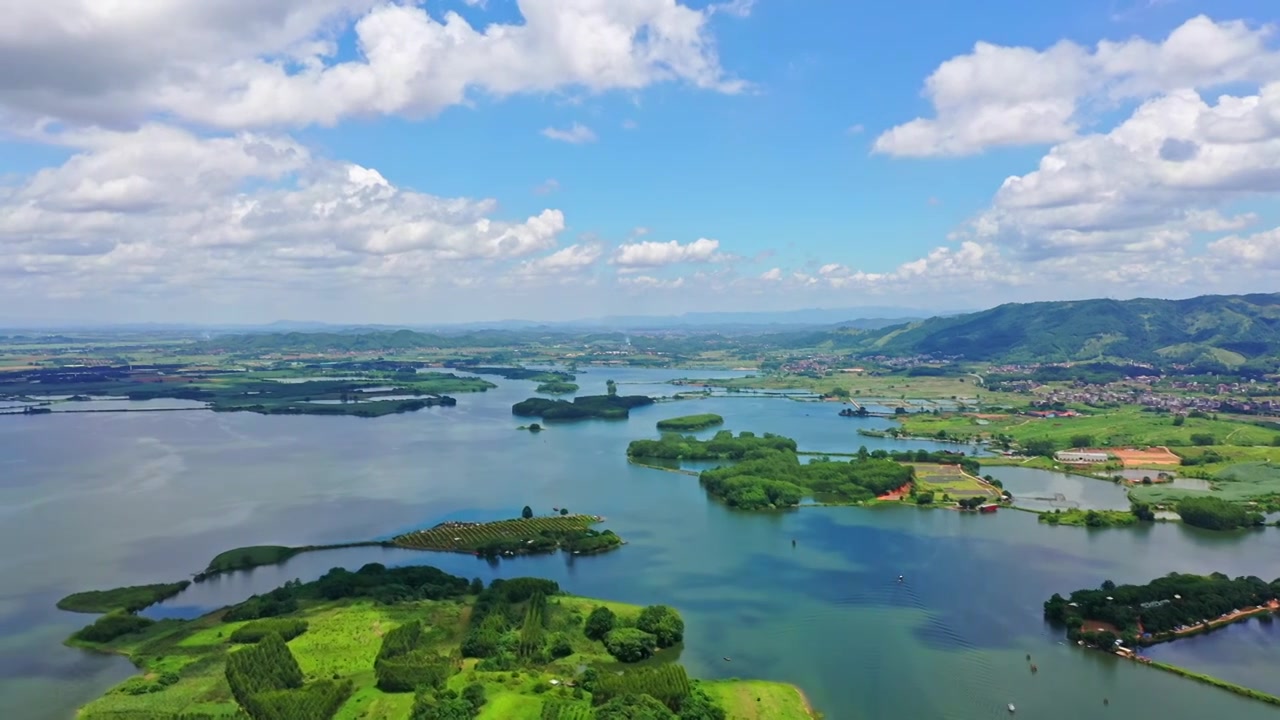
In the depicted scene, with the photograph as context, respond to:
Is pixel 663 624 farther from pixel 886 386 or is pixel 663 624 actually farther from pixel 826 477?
pixel 886 386

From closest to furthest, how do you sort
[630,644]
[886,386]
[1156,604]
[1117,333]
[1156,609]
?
[630,644]
[1156,609]
[1156,604]
[886,386]
[1117,333]

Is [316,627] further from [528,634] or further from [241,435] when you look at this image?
[241,435]

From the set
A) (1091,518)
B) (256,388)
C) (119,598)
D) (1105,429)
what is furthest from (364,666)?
(256,388)

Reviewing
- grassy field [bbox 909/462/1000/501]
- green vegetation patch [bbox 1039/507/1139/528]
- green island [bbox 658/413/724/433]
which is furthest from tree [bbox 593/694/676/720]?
green island [bbox 658/413/724/433]

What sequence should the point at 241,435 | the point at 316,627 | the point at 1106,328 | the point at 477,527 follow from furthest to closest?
the point at 1106,328
the point at 241,435
the point at 477,527
the point at 316,627

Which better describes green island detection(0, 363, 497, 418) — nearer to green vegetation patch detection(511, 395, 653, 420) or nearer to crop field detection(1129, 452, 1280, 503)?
green vegetation patch detection(511, 395, 653, 420)

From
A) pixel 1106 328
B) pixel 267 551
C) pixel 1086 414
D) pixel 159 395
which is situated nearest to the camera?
pixel 267 551

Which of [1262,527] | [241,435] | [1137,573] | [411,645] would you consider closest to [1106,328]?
[1262,527]
